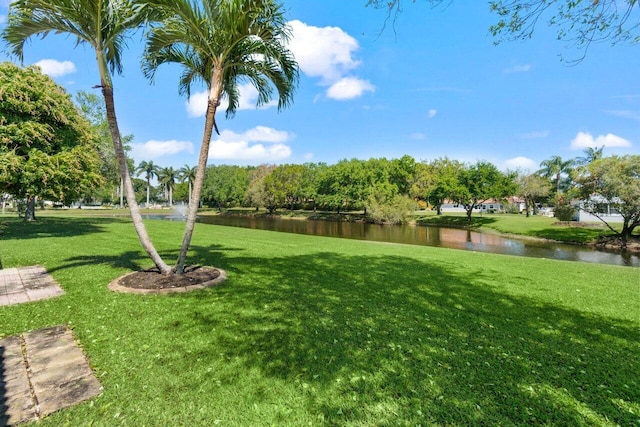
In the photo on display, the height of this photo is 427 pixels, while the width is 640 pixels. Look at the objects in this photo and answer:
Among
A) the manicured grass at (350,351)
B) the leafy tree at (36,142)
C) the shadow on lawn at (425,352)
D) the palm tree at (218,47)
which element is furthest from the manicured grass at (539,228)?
the leafy tree at (36,142)

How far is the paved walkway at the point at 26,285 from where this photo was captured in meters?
5.09

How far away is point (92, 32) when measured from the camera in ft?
18.5

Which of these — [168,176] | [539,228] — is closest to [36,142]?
[539,228]

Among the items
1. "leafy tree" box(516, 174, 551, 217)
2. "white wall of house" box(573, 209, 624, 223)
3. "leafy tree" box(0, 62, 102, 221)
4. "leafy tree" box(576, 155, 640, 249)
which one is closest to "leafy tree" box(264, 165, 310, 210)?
"leafy tree" box(516, 174, 551, 217)

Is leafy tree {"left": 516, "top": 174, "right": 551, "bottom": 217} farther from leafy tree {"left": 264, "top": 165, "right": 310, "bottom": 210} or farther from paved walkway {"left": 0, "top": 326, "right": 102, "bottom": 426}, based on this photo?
paved walkway {"left": 0, "top": 326, "right": 102, "bottom": 426}

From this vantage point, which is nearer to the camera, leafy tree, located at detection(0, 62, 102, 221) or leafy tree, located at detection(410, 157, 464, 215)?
leafy tree, located at detection(0, 62, 102, 221)

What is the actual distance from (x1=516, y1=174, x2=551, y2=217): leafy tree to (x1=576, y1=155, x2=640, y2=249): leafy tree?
27.8m

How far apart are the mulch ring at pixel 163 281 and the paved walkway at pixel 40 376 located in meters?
1.76

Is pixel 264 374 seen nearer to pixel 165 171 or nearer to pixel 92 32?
pixel 92 32

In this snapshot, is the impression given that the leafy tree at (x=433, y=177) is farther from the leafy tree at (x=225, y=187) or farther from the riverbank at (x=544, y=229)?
the leafy tree at (x=225, y=187)

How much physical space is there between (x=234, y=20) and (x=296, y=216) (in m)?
49.5

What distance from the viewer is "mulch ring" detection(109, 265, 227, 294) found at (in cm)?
552

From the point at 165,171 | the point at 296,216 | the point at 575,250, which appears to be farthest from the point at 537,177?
the point at 165,171

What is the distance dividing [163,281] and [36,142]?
9815 millimetres
